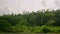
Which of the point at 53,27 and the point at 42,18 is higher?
the point at 42,18

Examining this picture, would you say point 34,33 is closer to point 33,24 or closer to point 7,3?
point 33,24

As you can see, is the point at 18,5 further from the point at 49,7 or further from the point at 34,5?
the point at 49,7

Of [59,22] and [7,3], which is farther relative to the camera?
[7,3]

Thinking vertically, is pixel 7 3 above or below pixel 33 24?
above

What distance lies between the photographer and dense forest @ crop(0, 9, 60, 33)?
313cm

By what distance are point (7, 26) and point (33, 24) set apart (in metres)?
0.63

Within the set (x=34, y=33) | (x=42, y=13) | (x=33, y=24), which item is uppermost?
(x=42, y=13)

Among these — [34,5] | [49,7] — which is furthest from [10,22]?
[49,7]

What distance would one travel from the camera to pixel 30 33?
316 centimetres

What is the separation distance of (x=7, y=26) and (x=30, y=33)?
1.92ft

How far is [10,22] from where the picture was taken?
3299 mm

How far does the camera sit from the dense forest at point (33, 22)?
123 inches

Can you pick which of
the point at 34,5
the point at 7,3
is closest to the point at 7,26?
the point at 7,3

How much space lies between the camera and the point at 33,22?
3240 millimetres
